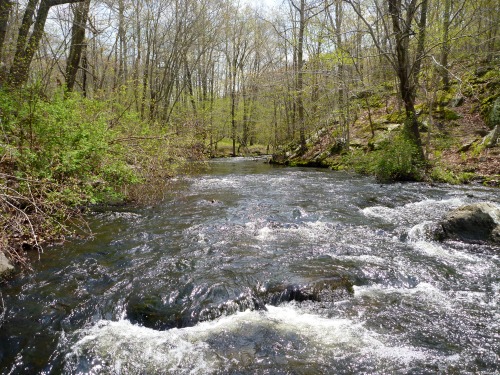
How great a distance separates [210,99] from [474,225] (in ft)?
105

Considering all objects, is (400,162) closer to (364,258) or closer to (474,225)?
(474,225)

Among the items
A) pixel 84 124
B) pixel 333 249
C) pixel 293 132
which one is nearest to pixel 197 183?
pixel 84 124

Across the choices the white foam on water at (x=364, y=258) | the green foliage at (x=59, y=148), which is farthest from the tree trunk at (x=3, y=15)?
the white foam on water at (x=364, y=258)

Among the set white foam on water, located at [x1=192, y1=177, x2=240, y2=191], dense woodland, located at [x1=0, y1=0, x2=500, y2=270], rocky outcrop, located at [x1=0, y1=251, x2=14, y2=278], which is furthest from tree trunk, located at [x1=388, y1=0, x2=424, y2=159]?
rocky outcrop, located at [x1=0, y1=251, x2=14, y2=278]

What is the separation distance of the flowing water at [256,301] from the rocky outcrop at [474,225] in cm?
25

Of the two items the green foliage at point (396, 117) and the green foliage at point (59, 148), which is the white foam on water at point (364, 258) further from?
the green foliage at point (396, 117)

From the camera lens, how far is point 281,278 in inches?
218

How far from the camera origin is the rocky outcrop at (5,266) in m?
5.27

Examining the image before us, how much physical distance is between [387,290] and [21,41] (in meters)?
9.86

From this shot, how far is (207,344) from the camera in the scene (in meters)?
4.06

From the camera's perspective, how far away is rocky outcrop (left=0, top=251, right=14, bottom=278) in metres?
5.27

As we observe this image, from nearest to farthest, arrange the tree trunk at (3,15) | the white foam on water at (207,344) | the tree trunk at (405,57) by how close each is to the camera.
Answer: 1. the white foam on water at (207,344)
2. the tree trunk at (3,15)
3. the tree trunk at (405,57)

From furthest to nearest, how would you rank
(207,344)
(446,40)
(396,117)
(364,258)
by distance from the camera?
(396,117) → (446,40) → (364,258) → (207,344)

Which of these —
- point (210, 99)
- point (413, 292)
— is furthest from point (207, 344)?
point (210, 99)
